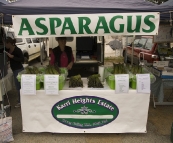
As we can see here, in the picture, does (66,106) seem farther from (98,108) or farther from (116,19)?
(116,19)

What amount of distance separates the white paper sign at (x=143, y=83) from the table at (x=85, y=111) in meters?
0.10

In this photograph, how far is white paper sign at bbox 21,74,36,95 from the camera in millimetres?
3158

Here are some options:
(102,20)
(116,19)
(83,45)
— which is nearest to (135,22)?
(116,19)

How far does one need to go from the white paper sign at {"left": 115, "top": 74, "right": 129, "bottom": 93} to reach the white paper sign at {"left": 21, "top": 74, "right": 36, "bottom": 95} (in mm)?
1386

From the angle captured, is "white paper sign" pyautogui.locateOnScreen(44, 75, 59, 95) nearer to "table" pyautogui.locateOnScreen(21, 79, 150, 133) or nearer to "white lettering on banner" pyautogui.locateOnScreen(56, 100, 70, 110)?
"table" pyautogui.locateOnScreen(21, 79, 150, 133)

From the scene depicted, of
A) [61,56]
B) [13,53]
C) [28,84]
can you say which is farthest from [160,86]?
[13,53]

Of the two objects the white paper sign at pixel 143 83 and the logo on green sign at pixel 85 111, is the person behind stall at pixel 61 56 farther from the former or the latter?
the white paper sign at pixel 143 83

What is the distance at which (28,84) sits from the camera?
3158 mm

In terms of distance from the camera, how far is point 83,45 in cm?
795

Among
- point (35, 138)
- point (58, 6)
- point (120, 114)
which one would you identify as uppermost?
point (58, 6)

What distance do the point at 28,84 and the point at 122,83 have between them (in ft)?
5.14

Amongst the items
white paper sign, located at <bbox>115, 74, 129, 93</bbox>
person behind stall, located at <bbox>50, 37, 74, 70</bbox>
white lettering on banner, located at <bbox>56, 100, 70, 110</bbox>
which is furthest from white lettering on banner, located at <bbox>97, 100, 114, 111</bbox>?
person behind stall, located at <bbox>50, 37, 74, 70</bbox>

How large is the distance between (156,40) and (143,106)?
2.25 m

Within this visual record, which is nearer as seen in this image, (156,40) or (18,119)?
(18,119)
